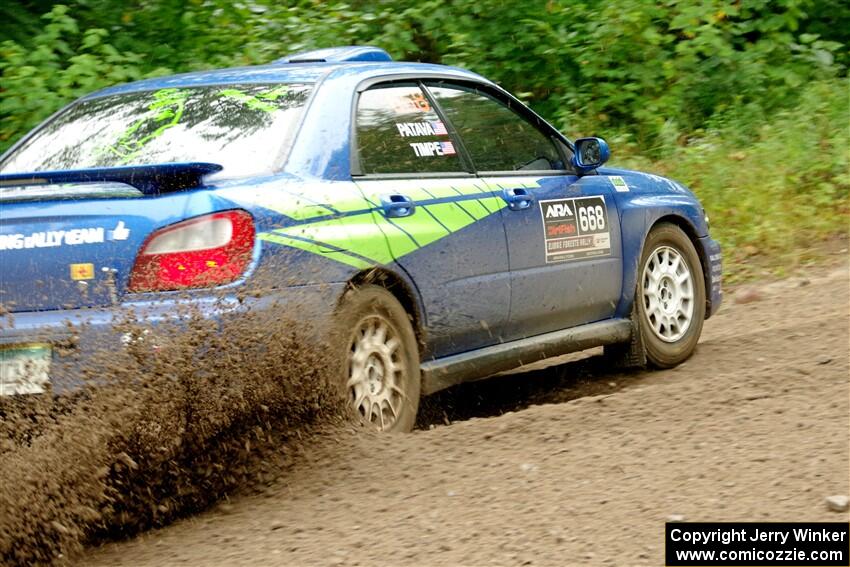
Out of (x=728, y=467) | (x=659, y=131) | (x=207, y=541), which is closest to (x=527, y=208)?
(x=728, y=467)

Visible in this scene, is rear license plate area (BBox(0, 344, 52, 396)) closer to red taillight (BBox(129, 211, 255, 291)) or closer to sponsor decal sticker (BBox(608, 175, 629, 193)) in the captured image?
red taillight (BBox(129, 211, 255, 291))

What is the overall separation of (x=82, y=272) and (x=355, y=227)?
1.08 m

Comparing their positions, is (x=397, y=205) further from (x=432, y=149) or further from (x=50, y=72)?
(x=50, y=72)

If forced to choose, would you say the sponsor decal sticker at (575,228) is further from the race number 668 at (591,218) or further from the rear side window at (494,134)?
the rear side window at (494,134)

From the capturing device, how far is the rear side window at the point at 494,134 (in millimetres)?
6105

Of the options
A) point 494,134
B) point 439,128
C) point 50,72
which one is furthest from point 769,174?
point 50,72

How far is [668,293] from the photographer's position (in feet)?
23.7

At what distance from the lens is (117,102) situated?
569 centimetres

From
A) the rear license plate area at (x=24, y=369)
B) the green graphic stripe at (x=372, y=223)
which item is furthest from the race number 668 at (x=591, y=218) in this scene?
the rear license plate area at (x=24, y=369)

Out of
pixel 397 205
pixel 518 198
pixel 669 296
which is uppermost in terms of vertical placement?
Result: pixel 397 205

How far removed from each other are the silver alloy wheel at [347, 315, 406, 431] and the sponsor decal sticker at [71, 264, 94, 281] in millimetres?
1016

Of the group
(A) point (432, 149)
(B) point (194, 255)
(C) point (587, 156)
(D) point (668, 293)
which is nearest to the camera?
(B) point (194, 255)

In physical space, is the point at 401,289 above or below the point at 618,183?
below

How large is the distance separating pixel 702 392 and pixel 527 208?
47.2 inches
